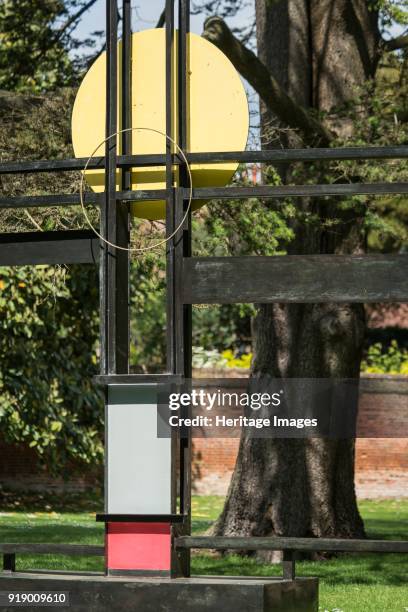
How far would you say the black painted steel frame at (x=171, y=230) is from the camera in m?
6.20

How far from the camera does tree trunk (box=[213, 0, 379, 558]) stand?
1273 centimetres

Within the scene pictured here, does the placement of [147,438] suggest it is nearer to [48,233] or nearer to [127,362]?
[127,362]

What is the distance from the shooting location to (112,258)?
642 cm

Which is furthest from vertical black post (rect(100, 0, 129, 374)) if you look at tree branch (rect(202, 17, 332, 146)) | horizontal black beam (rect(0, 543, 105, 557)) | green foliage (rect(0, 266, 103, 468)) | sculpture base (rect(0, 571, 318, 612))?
green foliage (rect(0, 266, 103, 468))

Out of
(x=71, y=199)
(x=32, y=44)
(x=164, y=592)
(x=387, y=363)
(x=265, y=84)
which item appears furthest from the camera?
(x=387, y=363)

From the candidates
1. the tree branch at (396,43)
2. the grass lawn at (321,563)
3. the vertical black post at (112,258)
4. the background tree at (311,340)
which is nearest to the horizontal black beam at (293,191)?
the vertical black post at (112,258)

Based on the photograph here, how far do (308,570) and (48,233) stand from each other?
6385 millimetres

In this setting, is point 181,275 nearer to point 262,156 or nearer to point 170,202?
point 170,202

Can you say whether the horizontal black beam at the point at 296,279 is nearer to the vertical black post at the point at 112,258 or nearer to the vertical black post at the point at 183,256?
the vertical black post at the point at 183,256

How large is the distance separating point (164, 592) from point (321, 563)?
696cm

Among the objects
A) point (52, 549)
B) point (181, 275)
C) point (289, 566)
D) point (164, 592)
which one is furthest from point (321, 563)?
point (181, 275)

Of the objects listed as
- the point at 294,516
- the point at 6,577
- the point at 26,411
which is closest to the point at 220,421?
the point at 6,577

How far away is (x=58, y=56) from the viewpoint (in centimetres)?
1530

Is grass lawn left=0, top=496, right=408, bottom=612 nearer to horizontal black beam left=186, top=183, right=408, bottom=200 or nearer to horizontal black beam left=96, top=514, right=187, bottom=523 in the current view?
horizontal black beam left=96, top=514, right=187, bottom=523
